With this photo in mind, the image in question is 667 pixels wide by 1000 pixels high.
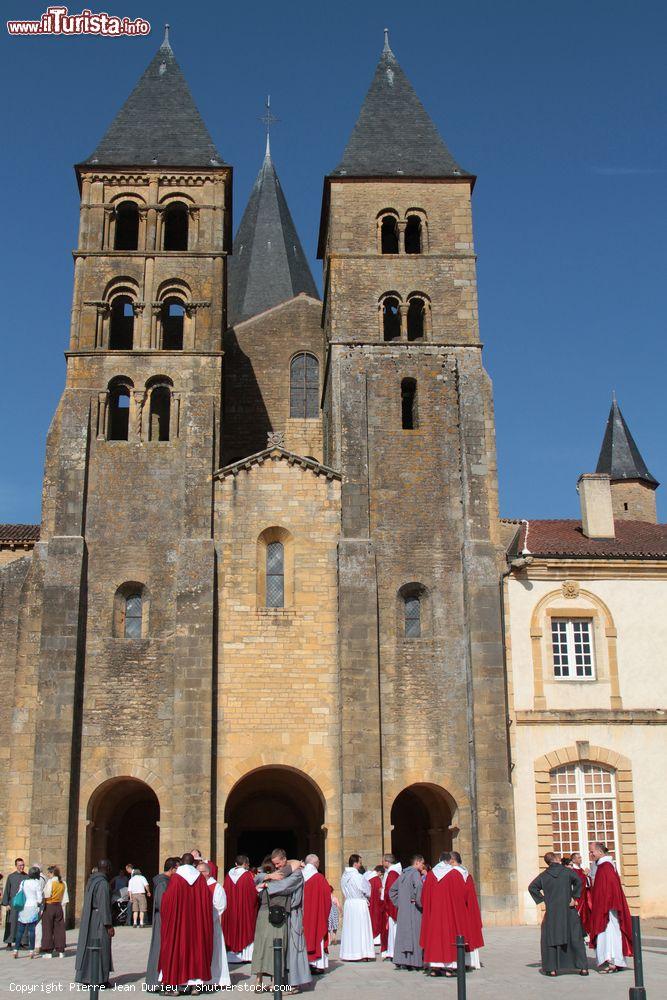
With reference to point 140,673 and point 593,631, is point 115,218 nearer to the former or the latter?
point 140,673

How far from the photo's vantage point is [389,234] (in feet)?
99.4

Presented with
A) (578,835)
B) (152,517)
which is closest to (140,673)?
(152,517)

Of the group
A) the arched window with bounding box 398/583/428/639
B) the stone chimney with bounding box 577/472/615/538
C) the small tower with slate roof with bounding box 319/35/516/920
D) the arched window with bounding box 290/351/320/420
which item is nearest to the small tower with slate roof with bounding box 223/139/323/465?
the arched window with bounding box 290/351/320/420

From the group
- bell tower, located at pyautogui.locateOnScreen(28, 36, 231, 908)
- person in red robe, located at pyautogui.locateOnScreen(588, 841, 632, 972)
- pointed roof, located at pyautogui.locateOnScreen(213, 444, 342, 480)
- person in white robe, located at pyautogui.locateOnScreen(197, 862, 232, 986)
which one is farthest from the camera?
pointed roof, located at pyautogui.locateOnScreen(213, 444, 342, 480)

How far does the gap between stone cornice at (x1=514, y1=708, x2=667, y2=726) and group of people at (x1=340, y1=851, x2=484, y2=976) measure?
21.4 feet

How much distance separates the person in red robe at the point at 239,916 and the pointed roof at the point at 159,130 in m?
20.1

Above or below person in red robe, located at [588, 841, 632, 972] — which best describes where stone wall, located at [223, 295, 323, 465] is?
above

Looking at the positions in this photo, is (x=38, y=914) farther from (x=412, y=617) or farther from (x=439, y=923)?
(x=412, y=617)

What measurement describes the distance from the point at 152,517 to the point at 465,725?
8.79 meters

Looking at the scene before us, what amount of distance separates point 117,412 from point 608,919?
18.6 meters

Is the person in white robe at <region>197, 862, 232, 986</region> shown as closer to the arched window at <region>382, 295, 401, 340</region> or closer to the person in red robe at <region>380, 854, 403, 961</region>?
the person in red robe at <region>380, 854, 403, 961</region>

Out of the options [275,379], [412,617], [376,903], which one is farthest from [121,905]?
[275,379]

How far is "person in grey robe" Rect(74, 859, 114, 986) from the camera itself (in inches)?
509

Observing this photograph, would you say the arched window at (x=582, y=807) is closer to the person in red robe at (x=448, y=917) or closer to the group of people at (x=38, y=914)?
the person in red robe at (x=448, y=917)
